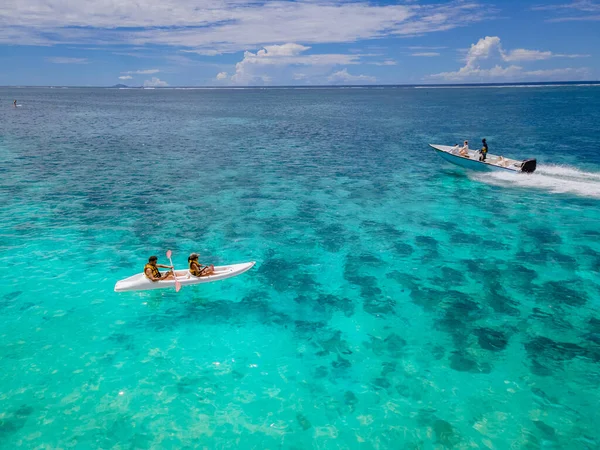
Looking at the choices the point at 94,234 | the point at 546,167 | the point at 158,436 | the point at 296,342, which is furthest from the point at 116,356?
the point at 546,167

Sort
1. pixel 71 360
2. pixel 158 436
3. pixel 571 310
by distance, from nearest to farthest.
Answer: pixel 158 436 < pixel 71 360 < pixel 571 310

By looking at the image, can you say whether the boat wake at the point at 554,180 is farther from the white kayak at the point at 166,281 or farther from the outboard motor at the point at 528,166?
the white kayak at the point at 166,281

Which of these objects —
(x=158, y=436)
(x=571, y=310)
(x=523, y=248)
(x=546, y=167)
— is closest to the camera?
(x=158, y=436)

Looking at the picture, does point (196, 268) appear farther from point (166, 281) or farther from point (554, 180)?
point (554, 180)

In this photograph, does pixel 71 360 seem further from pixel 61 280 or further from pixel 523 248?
pixel 523 248

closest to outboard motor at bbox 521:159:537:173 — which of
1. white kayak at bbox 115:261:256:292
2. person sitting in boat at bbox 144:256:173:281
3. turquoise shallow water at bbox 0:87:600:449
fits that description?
turquoise shallow water at bbox 0:87:600:449

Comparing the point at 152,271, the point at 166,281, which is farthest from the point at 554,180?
the point at 152,271
